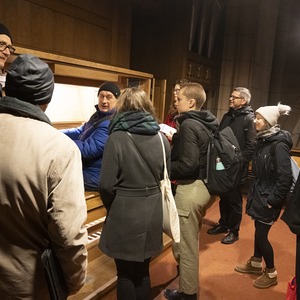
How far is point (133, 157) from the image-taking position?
1.84 meters

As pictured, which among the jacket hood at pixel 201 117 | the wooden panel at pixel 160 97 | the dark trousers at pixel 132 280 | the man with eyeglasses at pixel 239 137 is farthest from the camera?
the wooden panel at pixel 160 97

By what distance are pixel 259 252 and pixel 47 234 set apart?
2.30 meters

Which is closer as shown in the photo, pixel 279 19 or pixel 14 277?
pixel 14 277

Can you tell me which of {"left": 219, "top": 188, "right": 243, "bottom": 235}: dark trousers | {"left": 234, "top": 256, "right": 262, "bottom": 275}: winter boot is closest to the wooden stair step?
{"left": 234, "top": 256, "right": 262, "bottom": 275}: winter boot

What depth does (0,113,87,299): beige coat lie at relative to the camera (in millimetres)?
1124

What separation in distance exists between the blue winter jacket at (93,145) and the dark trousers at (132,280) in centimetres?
114

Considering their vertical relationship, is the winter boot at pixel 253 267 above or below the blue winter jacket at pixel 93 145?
below

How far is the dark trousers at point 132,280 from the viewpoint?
6.32 ft

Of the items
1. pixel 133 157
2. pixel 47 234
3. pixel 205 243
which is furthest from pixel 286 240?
pixel 47 234

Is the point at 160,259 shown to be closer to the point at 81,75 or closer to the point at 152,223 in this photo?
the point at 152,223

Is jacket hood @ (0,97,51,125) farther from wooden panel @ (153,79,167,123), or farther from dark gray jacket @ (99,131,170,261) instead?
wooden panel @ (153,79,167,123)

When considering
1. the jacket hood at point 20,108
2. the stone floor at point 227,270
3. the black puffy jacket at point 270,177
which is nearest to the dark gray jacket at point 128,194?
the jacket hood at point 20,108

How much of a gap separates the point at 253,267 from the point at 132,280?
1.59 meters

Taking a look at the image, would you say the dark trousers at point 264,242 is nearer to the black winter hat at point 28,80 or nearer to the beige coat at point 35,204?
the beige coat at point 35,204
